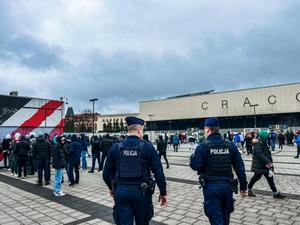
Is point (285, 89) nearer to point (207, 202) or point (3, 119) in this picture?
point (3, 119)

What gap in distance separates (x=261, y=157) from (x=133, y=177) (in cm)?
483

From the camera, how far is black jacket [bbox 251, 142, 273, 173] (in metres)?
7.37

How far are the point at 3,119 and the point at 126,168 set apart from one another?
12.3 meters

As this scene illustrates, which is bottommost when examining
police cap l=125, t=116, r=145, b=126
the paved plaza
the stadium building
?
the paved plaza

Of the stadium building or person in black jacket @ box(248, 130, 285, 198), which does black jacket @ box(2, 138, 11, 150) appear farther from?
the stadium building

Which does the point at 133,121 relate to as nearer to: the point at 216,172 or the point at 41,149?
the point at 216,172

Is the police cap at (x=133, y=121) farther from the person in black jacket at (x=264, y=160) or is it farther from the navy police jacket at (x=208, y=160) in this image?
the person in black jacket at (x=264, y=160)

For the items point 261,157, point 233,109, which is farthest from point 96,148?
point 233,109

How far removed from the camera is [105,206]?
6.91 meters

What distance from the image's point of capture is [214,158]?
4.04 m

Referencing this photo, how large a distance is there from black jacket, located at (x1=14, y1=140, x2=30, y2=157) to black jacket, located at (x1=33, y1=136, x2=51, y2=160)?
1.98 m

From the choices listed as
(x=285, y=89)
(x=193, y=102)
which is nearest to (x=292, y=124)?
(x=285, y=89)

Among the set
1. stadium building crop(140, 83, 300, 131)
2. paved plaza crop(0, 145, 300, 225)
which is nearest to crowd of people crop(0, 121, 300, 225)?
paved plaza crop(0, 145, 300, 225)

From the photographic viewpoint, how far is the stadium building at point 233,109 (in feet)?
207
